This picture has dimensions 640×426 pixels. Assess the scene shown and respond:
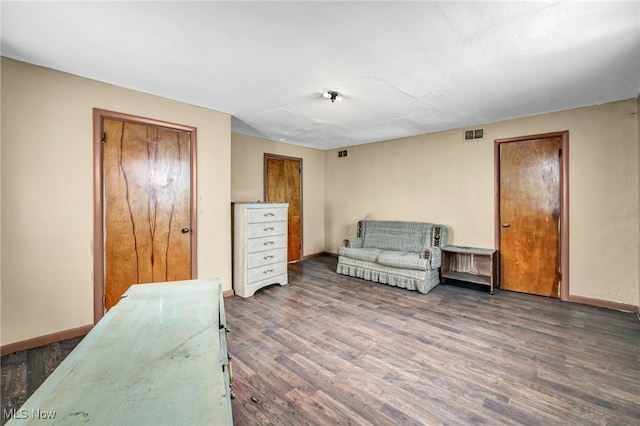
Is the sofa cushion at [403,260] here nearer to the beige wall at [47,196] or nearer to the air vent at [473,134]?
the air vent at [473,134]

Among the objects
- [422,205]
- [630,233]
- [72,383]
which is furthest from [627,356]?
[72,383]

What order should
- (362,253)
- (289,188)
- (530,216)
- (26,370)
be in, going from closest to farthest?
(26,370) < (530,216) < (362,253) < (289,188)

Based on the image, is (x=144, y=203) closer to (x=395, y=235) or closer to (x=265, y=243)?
(x=265, y=243)

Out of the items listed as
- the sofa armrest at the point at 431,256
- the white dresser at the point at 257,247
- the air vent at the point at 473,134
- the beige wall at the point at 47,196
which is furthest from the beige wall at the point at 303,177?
the air vent at the point at 473,134

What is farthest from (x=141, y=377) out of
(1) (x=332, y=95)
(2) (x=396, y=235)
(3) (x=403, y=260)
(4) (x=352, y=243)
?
(2) (x=396, y=235)

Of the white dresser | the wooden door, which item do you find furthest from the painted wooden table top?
the wooden door

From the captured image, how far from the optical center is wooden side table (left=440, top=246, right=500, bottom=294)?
12.8ft

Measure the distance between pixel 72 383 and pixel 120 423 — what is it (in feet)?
0.97

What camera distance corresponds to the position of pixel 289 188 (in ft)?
18.5

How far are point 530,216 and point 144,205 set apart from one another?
4842 mm

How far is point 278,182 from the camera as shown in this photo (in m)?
5.42

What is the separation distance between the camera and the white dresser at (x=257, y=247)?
3729mm

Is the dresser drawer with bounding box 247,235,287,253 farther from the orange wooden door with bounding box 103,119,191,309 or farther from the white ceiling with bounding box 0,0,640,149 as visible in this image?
the white ceiling with bounding box 0,0,640,149

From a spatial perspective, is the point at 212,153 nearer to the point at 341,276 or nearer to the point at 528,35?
the point at 341,276
